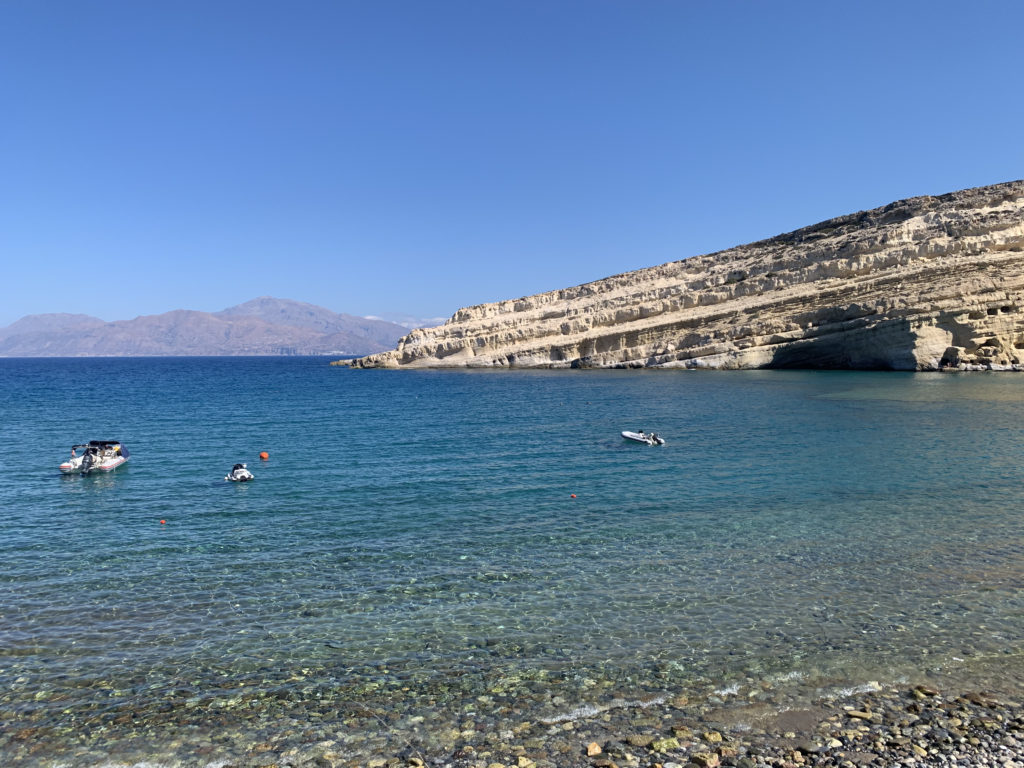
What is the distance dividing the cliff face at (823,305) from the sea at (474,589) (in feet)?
129

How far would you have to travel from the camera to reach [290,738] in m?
7.54

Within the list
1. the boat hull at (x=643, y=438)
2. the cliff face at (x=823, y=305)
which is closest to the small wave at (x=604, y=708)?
the boat hull at (x=643, y=438)

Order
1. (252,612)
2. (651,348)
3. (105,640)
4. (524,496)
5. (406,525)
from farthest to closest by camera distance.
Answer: (651,348) < (524,496) < (406,525) < (252,612) < (105,640)

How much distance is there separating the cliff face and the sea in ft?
129

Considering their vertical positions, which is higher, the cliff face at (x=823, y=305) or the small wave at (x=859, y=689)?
the cliff face at (x=823, y=305)

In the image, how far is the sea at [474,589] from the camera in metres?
8.15

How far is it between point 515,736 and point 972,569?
10.1 meters

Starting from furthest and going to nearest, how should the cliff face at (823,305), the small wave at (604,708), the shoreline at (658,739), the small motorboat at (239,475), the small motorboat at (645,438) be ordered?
the cliff face at (823,305)
the small motorboat at (645,438)
the small motorboat at (239,475)
the small wave at (604,708)
the shoreline at (658,739)

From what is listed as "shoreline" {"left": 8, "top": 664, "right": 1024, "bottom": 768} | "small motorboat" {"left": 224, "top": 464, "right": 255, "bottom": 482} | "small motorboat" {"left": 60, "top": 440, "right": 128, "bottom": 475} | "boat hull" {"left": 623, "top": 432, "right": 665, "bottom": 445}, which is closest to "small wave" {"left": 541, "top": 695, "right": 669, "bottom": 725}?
"shoreline" {"left": 8, "top": 664, "right": 1024, "bottom": 768}

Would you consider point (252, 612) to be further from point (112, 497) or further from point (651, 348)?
point (651, 348)

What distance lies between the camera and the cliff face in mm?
60562

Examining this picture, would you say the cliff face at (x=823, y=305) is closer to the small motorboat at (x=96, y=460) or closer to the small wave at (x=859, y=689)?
the small motorboat at (x=96, y=460)

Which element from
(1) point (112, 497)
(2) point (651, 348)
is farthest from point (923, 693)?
(2) point (651, 348)

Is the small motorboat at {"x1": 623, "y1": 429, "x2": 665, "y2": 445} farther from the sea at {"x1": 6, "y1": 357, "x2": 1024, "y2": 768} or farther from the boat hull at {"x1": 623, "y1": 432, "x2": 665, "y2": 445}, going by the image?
the sea at {"x1": 6, "y1": 357, "x2": 1024, "y2": 768}
